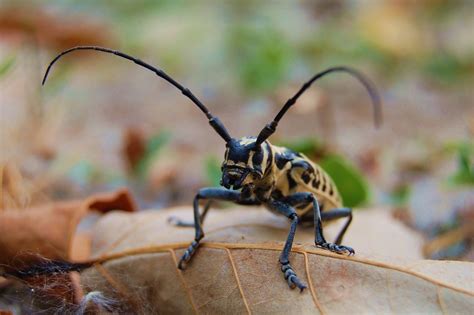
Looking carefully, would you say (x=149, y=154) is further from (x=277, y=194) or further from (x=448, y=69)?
(x=448, y=69)

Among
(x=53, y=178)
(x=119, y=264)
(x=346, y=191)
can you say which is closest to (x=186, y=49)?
(x=53, y=178)

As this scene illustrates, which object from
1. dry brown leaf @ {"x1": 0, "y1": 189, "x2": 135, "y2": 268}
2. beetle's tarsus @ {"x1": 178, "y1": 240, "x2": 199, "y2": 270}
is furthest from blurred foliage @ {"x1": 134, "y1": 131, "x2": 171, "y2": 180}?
beetle's tarsus @ {"x1": 178, "y1": 240, "x2": 199, "y2": 270}

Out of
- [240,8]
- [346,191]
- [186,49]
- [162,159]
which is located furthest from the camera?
[240,8]

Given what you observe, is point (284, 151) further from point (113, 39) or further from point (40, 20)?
point (113, 39)

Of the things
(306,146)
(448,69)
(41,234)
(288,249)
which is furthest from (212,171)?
(448,69)

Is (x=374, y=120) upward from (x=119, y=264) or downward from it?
downward

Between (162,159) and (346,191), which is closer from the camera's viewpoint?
(346,191)

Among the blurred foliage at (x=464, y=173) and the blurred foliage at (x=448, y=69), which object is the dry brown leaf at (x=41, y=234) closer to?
the blurred foliage at (x=464, y=173)

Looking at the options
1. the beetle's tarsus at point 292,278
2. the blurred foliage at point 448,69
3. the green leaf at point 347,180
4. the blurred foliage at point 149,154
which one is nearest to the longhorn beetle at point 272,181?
the beetle's tarsus at point 292,278
